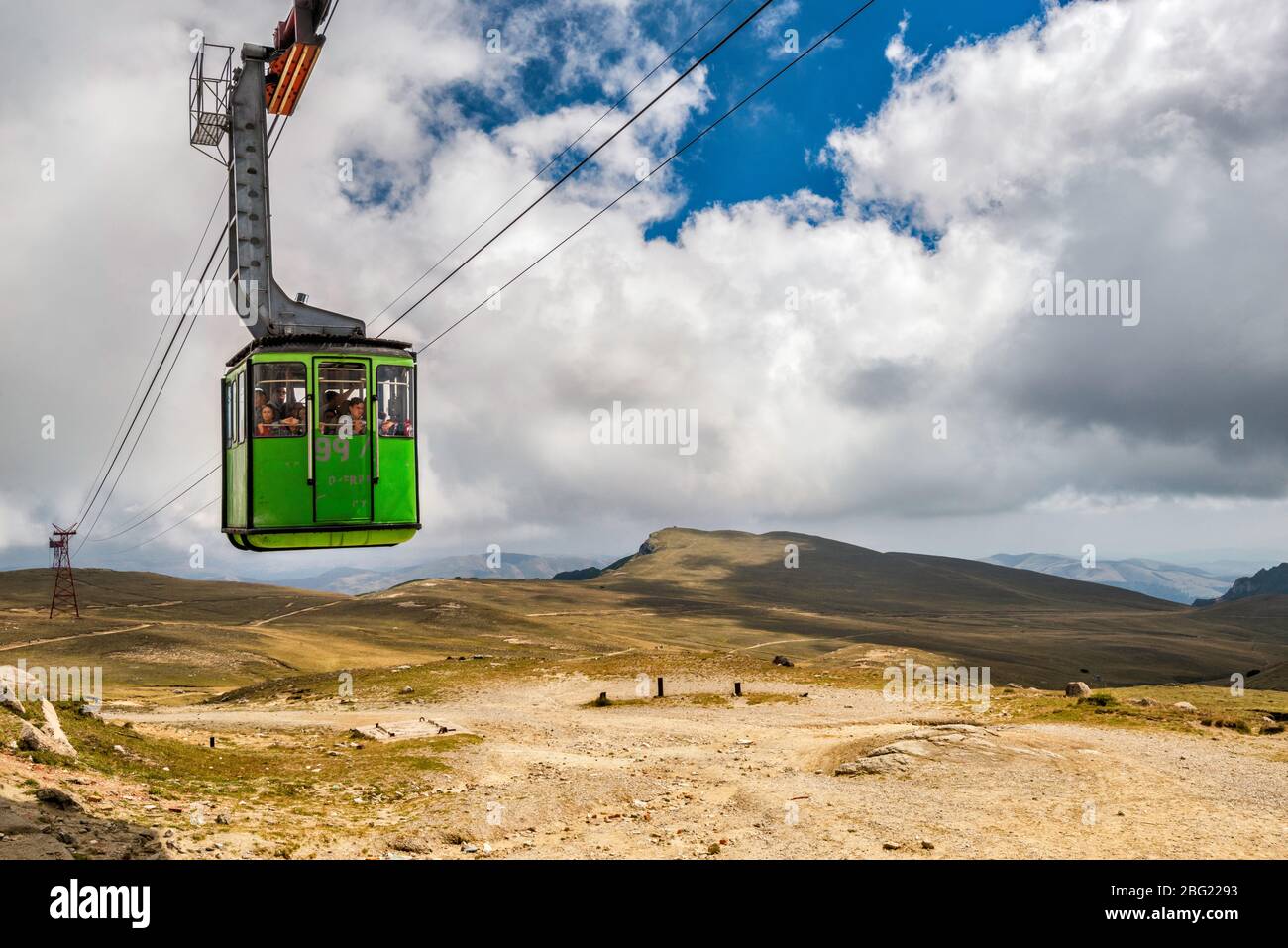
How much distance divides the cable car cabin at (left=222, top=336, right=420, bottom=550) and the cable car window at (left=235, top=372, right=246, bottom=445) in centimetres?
3

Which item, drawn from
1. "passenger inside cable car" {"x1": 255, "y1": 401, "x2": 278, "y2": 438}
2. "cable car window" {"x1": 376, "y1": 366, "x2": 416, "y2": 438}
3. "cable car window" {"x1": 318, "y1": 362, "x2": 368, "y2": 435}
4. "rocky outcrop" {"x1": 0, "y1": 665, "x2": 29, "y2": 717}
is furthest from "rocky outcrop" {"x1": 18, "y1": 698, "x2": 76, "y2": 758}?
"cable car window" {"x1": 376, "y1": 366, "x2": 416, "y2": 438}

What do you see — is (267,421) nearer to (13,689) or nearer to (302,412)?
(302,412)

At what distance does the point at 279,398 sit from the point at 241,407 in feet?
4.07

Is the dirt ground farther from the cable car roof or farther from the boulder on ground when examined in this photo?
the cable car roof

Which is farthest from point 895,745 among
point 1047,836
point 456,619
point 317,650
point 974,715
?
point 456,619

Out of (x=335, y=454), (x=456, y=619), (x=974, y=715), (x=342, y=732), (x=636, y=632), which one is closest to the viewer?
(x=335, y=454)

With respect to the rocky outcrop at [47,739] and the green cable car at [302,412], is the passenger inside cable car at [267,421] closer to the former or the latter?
the green cable car at [302,412]

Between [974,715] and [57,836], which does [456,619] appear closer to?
[974,715]

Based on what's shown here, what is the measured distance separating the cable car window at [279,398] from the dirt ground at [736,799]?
8.98 m

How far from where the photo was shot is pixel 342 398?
21.0 meters

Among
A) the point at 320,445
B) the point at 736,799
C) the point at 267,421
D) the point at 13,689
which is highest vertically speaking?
the point at 267,421

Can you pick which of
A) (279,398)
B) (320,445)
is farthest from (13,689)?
(320,445)
